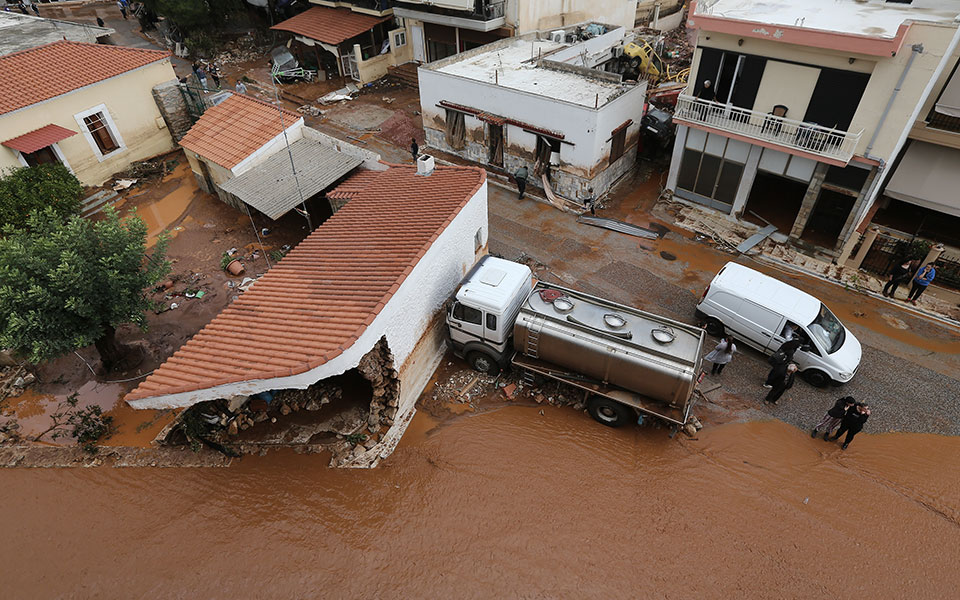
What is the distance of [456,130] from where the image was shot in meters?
22.1

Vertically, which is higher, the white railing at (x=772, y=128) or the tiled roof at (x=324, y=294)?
the white railing at (x=772, y=128)

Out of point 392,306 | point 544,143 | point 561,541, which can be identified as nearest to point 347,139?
point 544,143

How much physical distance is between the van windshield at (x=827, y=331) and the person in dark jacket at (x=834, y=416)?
1564 millimetres

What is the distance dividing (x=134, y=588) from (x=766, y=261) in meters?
19.7

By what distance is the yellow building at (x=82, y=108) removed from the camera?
1858 cm

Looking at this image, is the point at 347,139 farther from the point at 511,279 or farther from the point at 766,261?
the point at 766,261

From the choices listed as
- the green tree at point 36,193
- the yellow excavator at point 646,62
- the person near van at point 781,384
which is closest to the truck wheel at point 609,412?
the person near van at point 781,384

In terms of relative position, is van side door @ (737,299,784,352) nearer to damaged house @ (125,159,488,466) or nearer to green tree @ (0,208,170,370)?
damaged house @ (125,159,488,466)

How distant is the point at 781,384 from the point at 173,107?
1081 inches

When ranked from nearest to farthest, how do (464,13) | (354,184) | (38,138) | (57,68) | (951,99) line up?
(951,99) < (354,184) < (38,138) < (57,68) < (464,13)

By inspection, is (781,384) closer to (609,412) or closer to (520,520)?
(609,412)

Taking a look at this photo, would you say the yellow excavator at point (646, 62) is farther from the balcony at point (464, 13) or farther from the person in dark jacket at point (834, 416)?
the person in dark jacket at point (834, 416)

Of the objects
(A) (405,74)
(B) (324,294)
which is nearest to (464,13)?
(A) (405,74)

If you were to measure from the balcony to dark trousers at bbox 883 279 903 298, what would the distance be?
21.5 meters
